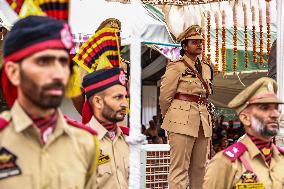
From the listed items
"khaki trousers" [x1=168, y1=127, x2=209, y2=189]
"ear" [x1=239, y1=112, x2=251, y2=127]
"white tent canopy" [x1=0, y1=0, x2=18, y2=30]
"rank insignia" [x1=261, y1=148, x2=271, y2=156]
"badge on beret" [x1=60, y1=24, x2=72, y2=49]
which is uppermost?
"white tent canopy" [x1=0, y1=0, x2=18, y2=30]

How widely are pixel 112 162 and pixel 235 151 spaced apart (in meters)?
1.01

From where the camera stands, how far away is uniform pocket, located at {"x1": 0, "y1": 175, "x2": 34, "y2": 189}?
2.93 m

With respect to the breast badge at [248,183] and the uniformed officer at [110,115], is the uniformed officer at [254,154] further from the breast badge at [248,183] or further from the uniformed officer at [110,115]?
the uniformed officer at [110,115]

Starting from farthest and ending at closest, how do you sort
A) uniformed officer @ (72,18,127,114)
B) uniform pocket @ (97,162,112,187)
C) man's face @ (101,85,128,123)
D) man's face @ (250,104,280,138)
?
Answer: uniformed officer @ (72,18,127,114) → man's face @ (101,85,128,123) → uniform pocket @ (97,162,112,187) → man's face @ (250,104,280,138)

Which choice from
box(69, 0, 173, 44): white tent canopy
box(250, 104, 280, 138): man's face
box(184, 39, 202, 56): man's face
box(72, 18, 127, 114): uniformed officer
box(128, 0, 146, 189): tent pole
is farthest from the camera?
box(69, 0, 173, 44): white tent canopy

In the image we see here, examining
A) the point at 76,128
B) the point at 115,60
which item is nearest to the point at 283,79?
the point at 115,60

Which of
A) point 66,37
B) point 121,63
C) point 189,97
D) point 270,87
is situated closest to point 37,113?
point 66,37

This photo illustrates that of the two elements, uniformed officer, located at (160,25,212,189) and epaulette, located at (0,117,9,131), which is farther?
uniformed officer, located at (160,25,212,189)

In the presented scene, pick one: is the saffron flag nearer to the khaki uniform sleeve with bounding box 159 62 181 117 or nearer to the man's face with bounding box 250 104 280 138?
the man's face with bounding box 250 104 280 138

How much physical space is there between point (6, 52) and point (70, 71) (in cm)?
35

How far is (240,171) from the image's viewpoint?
4.32 metres

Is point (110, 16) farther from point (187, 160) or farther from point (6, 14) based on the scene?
point (187, 160)

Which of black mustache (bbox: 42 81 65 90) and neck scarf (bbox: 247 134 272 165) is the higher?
black mustache (bbox: 42 81 65 90)

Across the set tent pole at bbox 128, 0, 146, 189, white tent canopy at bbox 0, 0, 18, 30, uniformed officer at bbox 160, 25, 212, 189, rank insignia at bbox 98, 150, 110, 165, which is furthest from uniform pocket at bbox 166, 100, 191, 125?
white tent canopy at bbox 0, 0, 18, 30
